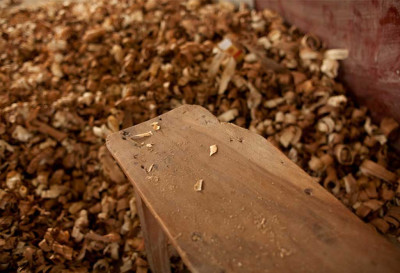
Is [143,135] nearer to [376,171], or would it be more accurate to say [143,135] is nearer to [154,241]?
[154,241]

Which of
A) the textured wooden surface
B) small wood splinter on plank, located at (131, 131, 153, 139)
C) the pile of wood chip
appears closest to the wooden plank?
the pile of wood chip

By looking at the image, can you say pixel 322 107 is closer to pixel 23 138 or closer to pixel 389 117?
pixel 389 117

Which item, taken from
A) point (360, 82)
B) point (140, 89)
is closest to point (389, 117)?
point (360, 82)

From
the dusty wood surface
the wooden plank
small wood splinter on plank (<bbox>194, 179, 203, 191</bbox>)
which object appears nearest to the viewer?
the dusty wood surface

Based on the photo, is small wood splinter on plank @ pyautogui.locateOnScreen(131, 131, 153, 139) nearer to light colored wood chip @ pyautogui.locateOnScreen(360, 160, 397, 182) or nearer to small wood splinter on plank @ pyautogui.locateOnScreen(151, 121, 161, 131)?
small wood splinter on plank @ pyautogui.locateOnScreen(151, 121, 161, 131)

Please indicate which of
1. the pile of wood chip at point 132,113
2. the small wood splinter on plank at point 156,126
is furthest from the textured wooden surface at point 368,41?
the small wood splinter on plank at point 156,126
